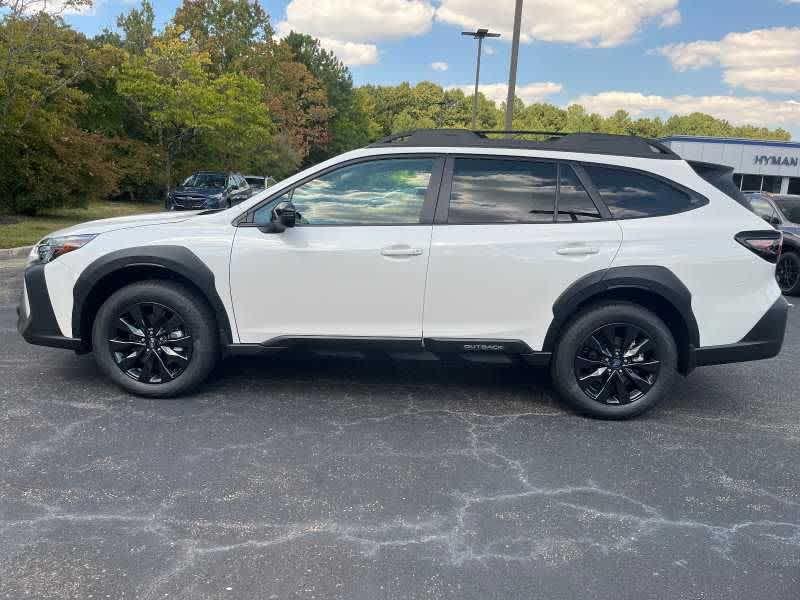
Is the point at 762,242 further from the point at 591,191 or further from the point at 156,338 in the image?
the point at 156,338

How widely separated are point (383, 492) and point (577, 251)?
200 cm

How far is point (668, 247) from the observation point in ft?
14.1

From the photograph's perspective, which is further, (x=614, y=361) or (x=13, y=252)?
(x=13, y=252)

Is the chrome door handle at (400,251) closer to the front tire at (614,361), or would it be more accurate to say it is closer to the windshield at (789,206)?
the front tire at (614,361)

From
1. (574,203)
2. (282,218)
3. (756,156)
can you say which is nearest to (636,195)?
(574,203)

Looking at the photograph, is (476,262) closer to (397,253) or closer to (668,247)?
(397,253)

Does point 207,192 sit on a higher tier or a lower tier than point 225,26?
lower

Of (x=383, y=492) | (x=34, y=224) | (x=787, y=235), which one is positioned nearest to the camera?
(x=383, y=492)

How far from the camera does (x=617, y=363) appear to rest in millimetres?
4434

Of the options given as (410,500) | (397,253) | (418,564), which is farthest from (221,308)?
(418,564)

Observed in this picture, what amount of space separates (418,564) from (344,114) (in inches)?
2680

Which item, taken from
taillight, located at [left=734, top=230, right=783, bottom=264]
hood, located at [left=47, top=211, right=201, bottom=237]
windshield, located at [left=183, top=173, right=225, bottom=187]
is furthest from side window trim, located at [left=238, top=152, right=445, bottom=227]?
windshield, located at [left=183, top=173, right=225, bottom=187]

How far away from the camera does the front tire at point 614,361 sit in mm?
4359

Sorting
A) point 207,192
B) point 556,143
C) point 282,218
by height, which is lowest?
point 207,192
